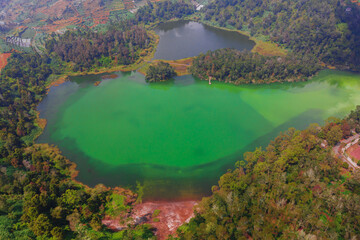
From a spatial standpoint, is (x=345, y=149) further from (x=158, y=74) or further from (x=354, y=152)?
(x=158, y=74)

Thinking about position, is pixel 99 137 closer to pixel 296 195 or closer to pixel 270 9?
pixel 296 195

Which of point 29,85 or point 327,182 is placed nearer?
point 327,182

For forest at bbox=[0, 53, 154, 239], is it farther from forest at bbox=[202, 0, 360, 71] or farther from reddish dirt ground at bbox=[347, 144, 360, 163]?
forest at bbox=[202, 0, 360, 71]

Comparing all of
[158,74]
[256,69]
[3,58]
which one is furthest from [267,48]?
[3,58]

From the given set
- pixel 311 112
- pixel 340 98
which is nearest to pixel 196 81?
pixel 311 112

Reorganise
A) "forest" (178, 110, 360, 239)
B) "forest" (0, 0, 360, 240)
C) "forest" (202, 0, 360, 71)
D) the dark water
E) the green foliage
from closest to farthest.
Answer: "forest" (178, 110, 360, 239)
"forest" (0, 0, 360, 240)
the green foliage
"forest" (202, 0, 360, 71)
the dark water

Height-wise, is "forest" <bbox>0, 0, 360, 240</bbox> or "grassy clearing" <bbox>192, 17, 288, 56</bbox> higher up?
"grassy clearing" <bbox>192, 17, 288, 56</bbox>

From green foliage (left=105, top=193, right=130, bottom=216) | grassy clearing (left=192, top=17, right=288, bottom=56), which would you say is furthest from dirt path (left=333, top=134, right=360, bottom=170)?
grassy clearing (left=192, top=17, right=288, bottom=56)
